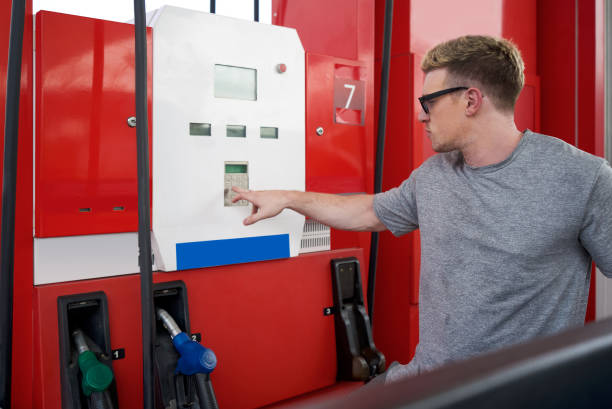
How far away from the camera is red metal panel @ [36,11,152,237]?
1471 mm

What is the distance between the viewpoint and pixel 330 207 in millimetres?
1910

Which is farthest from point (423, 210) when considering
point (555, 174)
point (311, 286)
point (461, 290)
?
point (311, 286)

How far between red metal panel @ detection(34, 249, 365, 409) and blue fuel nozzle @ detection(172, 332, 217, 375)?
15 centimetres

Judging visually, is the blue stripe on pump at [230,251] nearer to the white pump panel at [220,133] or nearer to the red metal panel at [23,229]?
the white pump panel at [220,133]

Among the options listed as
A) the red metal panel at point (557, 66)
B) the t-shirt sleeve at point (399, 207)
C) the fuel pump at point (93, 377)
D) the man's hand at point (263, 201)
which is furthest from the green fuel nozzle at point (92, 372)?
the red metal panel at point (557, 66)

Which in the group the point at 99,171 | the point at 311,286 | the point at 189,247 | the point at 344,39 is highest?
the point at 344,39

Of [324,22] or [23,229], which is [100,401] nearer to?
[23,229]

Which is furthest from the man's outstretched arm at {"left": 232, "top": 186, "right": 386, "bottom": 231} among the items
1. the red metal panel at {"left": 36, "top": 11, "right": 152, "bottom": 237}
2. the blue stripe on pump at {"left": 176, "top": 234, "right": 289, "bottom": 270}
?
the red metal panel at {"left": 36, "top": 11, "right": 152, "bottom": 237}

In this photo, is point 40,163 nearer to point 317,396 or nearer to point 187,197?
point 187,197

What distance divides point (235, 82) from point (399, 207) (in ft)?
2.16

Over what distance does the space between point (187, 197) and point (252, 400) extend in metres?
0.72

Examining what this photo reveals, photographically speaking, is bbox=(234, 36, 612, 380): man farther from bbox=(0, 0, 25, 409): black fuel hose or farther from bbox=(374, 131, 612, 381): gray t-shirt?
bbox=(0, 0, 25, 409): black fuel hose

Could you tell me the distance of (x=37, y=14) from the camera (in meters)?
1.47

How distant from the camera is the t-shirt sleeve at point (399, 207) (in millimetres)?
1819
